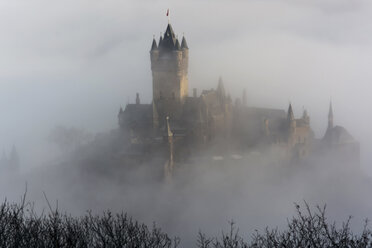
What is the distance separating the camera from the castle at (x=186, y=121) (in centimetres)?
7256

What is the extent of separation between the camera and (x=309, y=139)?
264 feet

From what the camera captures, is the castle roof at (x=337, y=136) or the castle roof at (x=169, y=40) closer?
the castle roof at (x=169, y=40)

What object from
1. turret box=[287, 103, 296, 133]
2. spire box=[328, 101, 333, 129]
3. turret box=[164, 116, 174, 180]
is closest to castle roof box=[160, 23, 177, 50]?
turret box=[164, 116, 174, 180]

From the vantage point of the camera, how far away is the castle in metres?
72.6

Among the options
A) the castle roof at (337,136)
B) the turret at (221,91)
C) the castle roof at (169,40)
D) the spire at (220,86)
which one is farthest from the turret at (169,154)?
the castle roof at (337,136)

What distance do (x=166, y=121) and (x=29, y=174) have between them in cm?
2695

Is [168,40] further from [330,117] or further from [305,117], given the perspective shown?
[330,117]

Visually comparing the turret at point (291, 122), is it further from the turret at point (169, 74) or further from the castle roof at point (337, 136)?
the turret at point (169, 74)

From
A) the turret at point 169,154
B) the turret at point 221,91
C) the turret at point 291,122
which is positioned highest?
the turret at point 221,91

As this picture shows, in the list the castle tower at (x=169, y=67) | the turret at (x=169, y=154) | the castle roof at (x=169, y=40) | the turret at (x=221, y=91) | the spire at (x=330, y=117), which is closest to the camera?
the turret at (x=169, y=154)

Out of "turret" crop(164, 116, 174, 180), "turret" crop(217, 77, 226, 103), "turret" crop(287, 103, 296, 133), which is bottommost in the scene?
"turret" crop(164, 116, 174, 180)

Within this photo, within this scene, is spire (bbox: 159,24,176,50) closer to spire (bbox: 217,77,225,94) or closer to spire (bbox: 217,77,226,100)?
spire (bbox: 217,77,225,94)

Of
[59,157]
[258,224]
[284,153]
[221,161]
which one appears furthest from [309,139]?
[59,157]

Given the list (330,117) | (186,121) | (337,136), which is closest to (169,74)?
(186,121)
